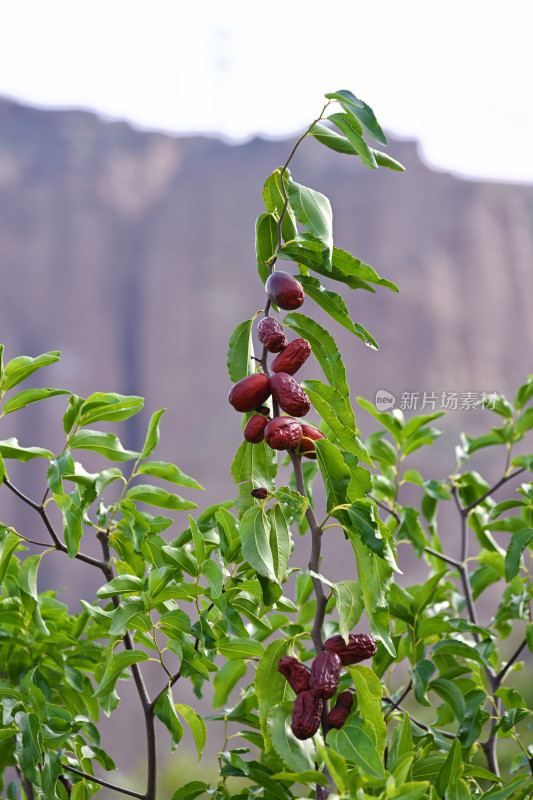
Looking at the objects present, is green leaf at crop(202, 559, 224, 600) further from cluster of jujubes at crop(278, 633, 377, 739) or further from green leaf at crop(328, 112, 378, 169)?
green leaf at crop(328, 112, 378, 169)

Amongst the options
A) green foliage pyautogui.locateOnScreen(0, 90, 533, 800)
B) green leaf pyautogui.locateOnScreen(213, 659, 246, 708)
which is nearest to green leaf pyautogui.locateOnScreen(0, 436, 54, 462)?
green foliage pyautogui.locateOnScreen(0, 90, 533, 800)

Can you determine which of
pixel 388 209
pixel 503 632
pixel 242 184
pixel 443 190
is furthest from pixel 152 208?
pixel 503 632

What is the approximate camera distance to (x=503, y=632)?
0.89 m

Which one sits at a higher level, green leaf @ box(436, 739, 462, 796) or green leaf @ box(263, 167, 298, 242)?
green leaf @ box(263, 167, 298, 242)

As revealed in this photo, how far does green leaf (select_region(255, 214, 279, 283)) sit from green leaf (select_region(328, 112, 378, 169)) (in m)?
0.07

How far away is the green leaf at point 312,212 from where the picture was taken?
45 centimetres

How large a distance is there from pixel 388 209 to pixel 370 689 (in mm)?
11936

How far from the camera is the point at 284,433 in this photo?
1.39ft

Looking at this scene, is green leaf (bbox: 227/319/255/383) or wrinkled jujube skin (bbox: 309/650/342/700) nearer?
wrinkled jujube skin (bbox: 309/650/342/700)

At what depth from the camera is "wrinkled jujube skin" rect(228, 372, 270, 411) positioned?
0.45m

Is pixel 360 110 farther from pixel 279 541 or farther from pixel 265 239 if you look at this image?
pixel 279 541

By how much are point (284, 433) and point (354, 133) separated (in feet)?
0.63

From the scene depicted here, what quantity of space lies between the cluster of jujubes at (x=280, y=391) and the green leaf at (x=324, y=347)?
0.01 m

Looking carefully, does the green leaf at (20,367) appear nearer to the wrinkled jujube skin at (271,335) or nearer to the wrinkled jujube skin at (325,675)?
the wrinkled jujube skin at (271,335)
